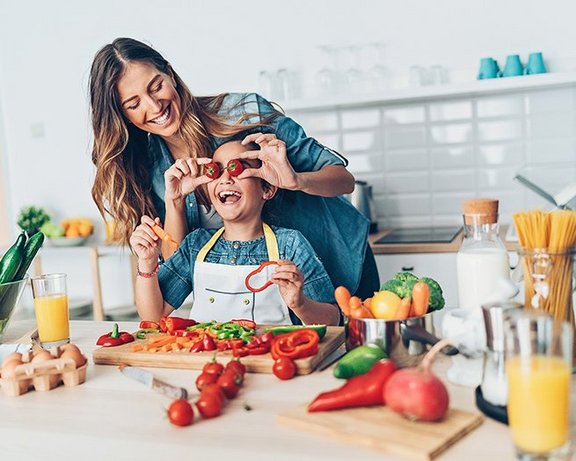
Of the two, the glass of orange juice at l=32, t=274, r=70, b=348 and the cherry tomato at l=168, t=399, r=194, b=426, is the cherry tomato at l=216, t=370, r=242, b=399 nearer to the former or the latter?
the cherry tomato at l=168, t=399, r=194, b=426

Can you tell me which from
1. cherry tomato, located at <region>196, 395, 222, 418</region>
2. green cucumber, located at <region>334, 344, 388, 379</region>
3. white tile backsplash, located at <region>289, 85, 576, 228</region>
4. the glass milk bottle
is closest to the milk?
the glass milk bottle

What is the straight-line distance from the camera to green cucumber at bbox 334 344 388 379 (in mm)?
1392

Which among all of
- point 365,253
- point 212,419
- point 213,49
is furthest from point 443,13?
point 212,419

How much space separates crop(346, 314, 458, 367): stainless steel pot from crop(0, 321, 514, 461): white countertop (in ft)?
0.20

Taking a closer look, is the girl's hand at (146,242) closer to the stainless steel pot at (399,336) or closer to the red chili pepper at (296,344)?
the red chili pepper at (296,344)

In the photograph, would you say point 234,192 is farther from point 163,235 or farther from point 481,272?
point 481,272

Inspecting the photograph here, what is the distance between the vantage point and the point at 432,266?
3.20m

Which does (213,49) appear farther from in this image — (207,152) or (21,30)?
(207,152)

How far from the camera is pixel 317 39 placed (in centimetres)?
384

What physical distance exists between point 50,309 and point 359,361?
84 cm

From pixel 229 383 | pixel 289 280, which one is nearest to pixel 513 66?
pixel 289 280

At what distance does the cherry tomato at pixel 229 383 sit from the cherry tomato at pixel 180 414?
0.11 meters

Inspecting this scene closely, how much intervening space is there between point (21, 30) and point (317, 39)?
192 cm

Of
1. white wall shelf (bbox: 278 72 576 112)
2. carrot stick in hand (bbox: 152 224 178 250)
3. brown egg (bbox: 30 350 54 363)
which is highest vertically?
white wall shelf (bbox: 278 72 576 112)
